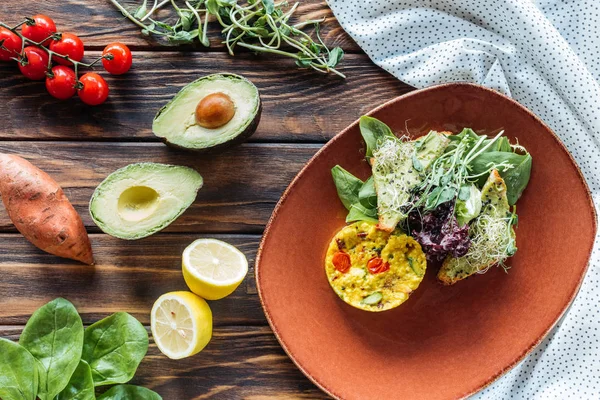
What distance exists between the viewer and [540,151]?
1986 millimetres

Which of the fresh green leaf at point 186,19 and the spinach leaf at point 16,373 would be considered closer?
the spinach leaf at point 16,373

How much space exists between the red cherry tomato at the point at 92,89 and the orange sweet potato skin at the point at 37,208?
284 mm

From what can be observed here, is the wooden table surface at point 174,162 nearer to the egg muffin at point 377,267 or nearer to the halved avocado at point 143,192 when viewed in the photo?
the halved avocado at point 143,192

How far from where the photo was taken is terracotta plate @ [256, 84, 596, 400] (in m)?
1.98

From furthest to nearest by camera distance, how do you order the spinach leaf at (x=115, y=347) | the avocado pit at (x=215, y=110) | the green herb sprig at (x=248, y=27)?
the green herb sprig at (x=248, y=27), the spinach leaf at (x=115, y=347), the avocado pit at (x=215, y=110)

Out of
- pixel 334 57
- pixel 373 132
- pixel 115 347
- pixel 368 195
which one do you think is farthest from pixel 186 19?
pixel 115 347

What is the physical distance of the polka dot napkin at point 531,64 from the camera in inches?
78.4

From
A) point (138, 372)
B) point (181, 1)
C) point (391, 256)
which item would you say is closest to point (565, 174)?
point (391, 256)

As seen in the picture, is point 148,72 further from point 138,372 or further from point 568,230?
point 568,230

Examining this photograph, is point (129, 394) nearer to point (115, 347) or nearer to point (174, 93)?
point (115, 347)

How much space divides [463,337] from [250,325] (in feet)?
2.30

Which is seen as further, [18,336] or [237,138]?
[18,336]

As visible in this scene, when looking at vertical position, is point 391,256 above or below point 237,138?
below

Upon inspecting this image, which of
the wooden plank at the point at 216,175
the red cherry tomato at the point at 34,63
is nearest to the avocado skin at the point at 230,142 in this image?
the wooden plank at the point at 216,175
